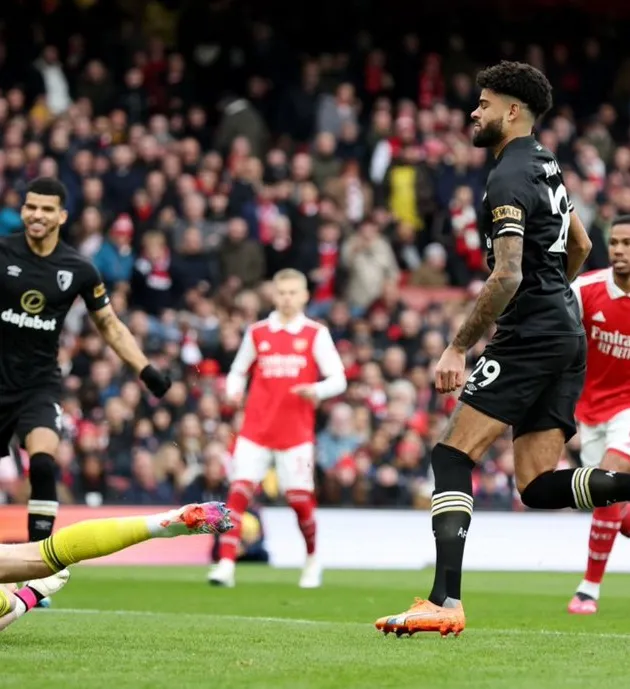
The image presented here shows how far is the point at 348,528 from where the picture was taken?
52.0 feet

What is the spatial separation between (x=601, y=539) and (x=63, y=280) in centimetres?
371

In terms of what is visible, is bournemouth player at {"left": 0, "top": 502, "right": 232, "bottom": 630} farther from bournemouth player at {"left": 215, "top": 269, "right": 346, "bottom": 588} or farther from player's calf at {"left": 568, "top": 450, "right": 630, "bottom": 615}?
bournemouth player at {"left": 215, "top": 269, "right": 346, "bottom": 588}

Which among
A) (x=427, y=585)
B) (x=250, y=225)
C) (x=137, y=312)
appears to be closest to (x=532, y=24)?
(x=250, y=225)

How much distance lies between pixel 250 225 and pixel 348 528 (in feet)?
18.8

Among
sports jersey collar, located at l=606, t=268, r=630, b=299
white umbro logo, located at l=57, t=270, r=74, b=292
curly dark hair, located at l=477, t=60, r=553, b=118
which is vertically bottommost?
white umbro logo, located at l=57, t=270, r=74, b=292

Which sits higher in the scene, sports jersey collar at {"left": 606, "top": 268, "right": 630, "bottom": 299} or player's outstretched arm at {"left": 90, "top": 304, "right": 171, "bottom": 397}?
sports jersey collar at {"left": 606, "top": 268, "right": 630, "bottom": 299}

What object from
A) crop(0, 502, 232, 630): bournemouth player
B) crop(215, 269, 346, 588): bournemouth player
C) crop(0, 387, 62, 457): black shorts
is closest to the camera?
crop(0, 502, 232, 630): bournemouth player

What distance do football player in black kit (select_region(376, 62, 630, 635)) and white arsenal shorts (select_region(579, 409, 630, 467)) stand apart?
266 cm

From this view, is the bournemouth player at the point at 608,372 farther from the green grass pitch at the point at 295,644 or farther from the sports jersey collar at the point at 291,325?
the sports jersey collar at the point at 291,325

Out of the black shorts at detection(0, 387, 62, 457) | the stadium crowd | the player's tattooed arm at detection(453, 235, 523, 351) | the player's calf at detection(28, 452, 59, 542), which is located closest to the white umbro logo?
the black shorts at detection(0, 387, 62, 457)

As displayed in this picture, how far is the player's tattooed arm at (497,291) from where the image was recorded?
718 centimetres

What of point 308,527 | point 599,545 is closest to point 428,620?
point 599,545

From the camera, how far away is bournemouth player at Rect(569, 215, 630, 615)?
10.3 meters

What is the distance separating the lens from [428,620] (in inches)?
283
